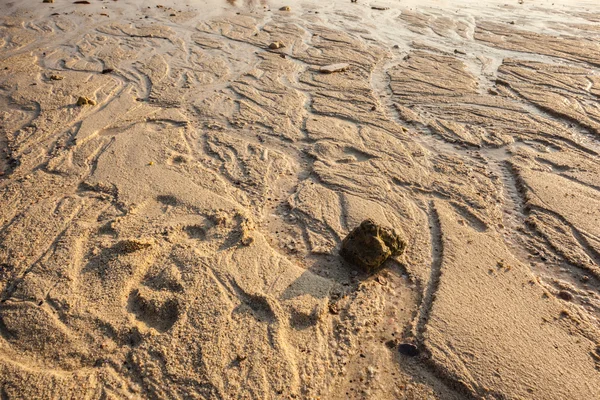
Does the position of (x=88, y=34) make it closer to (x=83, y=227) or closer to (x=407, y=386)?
(x=83, y=227)

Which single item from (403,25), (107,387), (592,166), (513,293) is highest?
(403,25)

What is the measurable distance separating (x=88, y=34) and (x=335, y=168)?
629cm

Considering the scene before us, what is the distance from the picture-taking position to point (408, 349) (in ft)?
7.13

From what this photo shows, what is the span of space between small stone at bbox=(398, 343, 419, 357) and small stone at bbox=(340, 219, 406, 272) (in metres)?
0.57

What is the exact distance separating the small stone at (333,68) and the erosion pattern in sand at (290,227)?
0.11 meters

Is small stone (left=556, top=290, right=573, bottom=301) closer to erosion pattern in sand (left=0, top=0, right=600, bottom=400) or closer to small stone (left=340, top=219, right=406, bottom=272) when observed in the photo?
erosion pattern in sand (left=0, top=0, right=600, bottom=400)

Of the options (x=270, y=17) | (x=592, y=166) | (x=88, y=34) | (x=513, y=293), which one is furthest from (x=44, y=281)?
(x=270, y=17)

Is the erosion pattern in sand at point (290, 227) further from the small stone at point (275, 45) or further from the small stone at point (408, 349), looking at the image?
the small stone at point (275, 45)

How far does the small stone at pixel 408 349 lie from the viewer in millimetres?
2154

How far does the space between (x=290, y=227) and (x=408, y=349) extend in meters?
1.26

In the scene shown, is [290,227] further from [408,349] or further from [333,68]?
[333,68]

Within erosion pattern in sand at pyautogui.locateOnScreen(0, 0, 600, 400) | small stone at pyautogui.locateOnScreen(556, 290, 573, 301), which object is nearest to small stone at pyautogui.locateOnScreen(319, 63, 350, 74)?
erosion pattern in sand at pyautogui.locateOnScreen(0, 0, 600, 400)

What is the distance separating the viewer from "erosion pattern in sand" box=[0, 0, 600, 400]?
2051 millimetres

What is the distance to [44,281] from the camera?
2396 mm
